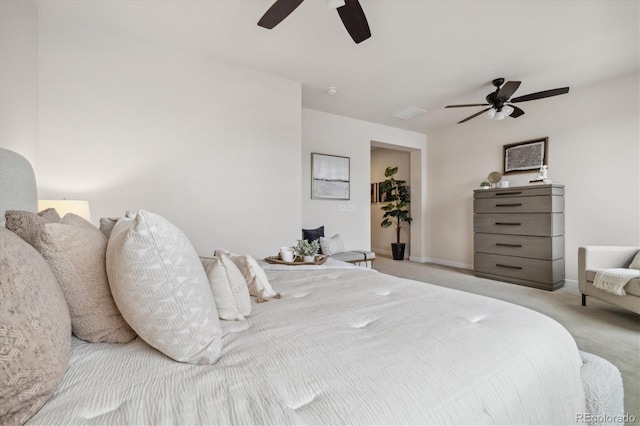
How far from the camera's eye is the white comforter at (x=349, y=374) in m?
0.54

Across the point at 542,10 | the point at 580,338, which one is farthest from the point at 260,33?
the point at 580,338

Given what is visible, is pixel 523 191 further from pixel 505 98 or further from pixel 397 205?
pixel 397 205

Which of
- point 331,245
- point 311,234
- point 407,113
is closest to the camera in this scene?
point 331,245

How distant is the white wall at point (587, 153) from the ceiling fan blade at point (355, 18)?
11.7 feet

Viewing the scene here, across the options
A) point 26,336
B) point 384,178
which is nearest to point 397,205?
point 384,178

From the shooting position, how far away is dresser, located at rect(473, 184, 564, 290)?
3555 millimetres

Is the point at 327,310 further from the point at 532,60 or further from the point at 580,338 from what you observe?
the point at 532,60

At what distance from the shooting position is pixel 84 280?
2.42 ft

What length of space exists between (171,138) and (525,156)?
4.90 m

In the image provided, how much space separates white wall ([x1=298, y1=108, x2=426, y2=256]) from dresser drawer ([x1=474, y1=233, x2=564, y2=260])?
1850mm

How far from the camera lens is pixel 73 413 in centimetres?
51

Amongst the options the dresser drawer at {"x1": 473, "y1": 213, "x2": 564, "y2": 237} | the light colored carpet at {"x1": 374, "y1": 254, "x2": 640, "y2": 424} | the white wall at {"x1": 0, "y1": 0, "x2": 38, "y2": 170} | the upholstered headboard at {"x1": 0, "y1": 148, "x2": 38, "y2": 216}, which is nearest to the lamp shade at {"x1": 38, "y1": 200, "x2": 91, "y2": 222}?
the white wall at {"x1": 0, "y1": 0, "x2": 38, "y2": 170}

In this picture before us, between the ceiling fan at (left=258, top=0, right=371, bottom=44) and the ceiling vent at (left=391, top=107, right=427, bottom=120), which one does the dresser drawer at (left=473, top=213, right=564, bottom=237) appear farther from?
the ceiling fan at (left=258, top=0, right=371, bottom=44)

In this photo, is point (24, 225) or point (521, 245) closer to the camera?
point (24, 225)
